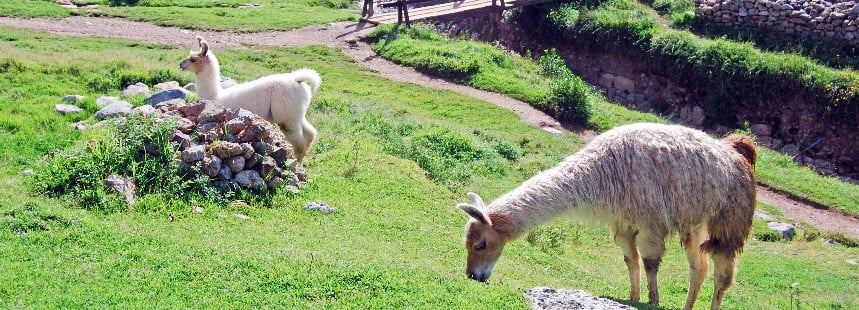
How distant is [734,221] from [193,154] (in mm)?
7120

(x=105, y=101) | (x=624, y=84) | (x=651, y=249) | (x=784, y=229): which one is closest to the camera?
(x=651, y=249)

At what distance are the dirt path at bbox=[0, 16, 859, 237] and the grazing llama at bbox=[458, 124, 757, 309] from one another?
37.6ft

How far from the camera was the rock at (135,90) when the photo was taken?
16.8 metres

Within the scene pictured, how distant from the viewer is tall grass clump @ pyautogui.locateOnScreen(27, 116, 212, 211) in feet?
36.1

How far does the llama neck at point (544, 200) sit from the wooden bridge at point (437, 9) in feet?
62.1

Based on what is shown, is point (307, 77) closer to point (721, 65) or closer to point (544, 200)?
point (544, 200)

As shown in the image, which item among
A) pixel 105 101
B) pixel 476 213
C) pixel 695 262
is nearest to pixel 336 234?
pixel 476 213

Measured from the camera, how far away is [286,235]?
34.9 ft

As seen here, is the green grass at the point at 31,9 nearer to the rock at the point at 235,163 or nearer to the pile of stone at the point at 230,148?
the pile of stone at the point at 230,148

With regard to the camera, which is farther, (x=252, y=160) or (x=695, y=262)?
(x=252, y=160)

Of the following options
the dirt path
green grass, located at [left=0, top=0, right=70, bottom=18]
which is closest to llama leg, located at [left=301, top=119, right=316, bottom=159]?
the dirt path

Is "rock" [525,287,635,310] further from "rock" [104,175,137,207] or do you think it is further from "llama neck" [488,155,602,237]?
"rock" [104,175,137,207]

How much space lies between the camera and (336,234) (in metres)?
11.1

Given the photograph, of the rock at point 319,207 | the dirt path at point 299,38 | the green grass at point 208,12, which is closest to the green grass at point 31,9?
the green grass at point 208,12
